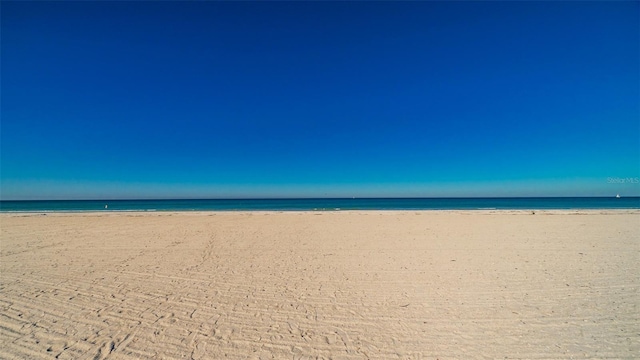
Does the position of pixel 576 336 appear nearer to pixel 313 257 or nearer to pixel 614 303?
pixel 614 303

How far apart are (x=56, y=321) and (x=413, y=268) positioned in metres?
7.54

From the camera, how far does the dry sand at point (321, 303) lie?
3920 mm

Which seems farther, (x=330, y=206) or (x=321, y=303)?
(x=330, y=206)

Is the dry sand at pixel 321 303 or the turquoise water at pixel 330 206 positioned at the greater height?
the turquoise water at pixel 330 206

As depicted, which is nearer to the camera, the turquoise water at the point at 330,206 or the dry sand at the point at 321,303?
the dry sand at the point at 321,303

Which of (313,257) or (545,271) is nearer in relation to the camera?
(545,271)

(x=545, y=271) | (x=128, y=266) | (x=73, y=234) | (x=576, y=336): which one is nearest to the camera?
(x=576, y=336)

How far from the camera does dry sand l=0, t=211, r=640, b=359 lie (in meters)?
3.92

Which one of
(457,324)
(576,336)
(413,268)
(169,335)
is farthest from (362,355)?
(413,268)

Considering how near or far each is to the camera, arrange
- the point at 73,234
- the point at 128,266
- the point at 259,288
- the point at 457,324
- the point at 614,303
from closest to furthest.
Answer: the point at 457,324 → the point at 614,303 → the point at 259,288 → the point at 128,266 → the point at 73,234

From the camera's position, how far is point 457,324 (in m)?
4.51

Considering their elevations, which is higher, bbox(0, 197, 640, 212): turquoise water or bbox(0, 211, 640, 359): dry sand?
bbox(0, 197, 640, 212): turquoise water

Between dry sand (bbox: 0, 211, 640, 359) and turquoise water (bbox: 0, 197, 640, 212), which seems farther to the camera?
turquoise water (bbox: 0, 197, 640, 212)

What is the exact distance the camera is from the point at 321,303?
5387 mm
